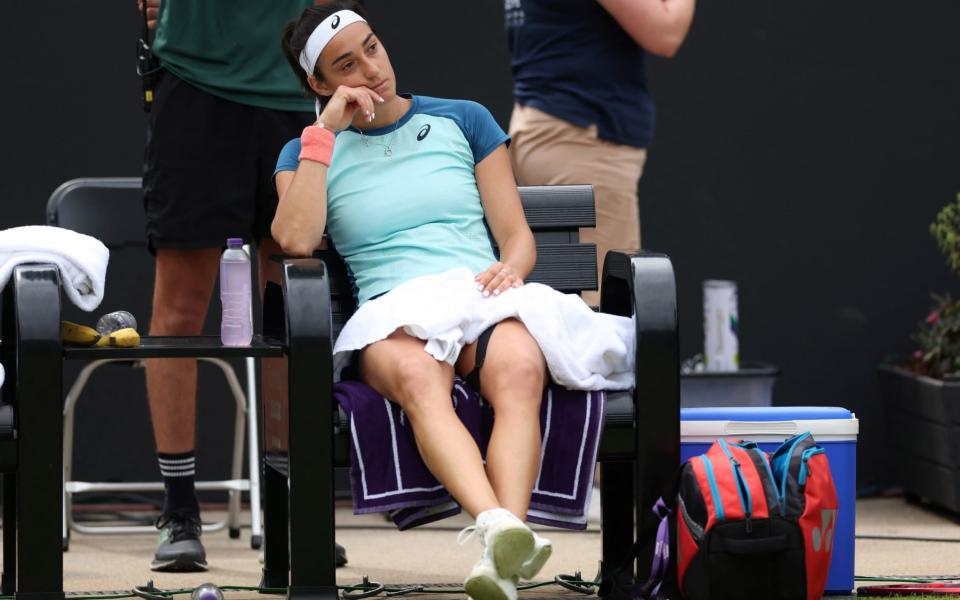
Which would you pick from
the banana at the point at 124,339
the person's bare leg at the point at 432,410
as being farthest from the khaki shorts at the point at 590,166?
the banana at the point at 124,339

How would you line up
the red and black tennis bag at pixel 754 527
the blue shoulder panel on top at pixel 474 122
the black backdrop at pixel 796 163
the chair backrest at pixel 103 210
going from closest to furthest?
the red and black tennis bag at pixel 754 527
the blue shoulder panel on top at pixel 474 122
the chair backrest at pixel 103 210
the black backdrop at pixel 796 163

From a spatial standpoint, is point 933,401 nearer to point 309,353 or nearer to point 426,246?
point 426,246

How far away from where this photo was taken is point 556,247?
143 inches

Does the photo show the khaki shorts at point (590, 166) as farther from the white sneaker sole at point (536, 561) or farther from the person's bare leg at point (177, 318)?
the white sneaker sole at point (536, 561)

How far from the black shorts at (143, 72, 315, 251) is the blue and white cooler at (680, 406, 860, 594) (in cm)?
125

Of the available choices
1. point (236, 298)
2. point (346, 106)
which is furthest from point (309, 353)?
point (346, 106)

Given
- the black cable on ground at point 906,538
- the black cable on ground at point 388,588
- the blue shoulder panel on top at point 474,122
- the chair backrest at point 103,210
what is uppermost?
the blue shoulder panel on top at point 474,122

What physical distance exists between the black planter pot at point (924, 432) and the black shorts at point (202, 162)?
208 centimetres

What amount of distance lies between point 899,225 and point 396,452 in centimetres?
268

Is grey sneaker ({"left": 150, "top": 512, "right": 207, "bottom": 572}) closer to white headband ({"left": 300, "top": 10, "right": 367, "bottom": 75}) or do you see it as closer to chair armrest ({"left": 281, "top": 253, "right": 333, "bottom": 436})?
chair armrest ({"left": 281, "top": 253, "right": 333, "bottom": 436})

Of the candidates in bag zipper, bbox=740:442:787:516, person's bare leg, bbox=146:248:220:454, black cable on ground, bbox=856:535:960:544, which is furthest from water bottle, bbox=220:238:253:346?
black cable on ground, bbox=856:535:960:544

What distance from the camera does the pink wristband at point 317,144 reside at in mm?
3420

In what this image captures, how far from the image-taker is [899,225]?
5262mm

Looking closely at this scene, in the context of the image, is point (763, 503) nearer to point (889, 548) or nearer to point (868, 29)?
point (889, 548)
